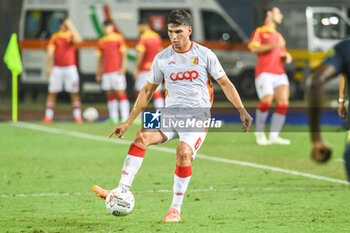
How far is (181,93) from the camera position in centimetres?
750

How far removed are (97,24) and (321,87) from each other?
63.4ft

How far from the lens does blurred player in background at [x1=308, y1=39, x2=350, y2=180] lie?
16.0 feet

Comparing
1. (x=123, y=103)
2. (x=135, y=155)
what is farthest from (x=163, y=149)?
(x=135, y=155)

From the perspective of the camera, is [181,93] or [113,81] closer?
[181,93]

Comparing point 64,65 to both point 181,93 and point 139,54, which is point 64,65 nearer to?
point 139,54

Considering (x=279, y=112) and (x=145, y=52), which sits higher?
(x=145, y=52)

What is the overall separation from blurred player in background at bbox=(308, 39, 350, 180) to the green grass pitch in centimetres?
230

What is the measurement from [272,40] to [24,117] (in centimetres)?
863

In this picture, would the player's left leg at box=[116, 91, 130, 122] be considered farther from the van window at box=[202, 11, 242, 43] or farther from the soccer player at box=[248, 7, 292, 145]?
the van window at box=[202, 11, 242, 43]

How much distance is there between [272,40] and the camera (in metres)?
14.2

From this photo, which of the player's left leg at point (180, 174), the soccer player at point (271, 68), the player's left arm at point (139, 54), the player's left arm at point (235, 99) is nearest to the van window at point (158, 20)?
the player's left arm at point (139, 54)

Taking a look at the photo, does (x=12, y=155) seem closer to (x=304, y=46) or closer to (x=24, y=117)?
(x=24, y=117)

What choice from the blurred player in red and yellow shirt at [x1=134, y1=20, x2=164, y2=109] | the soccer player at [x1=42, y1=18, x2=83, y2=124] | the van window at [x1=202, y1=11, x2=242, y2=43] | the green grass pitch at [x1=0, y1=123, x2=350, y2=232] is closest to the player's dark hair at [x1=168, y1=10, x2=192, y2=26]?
the green grass pitch at [x1=0, y1=123, x2=350, y2=232]

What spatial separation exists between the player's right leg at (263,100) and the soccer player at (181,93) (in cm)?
661
